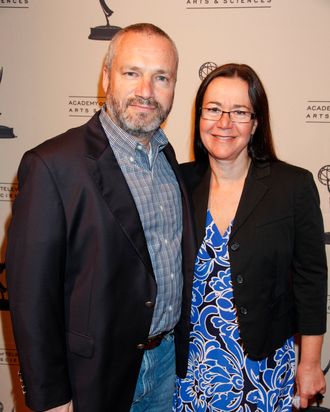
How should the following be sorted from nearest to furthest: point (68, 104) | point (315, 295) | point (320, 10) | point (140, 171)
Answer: point (140, 171) < point (315, 295) < point (320, 10) < point (68, 104)

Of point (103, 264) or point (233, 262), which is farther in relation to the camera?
point (233, 262)

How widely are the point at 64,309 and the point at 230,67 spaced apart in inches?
45.4

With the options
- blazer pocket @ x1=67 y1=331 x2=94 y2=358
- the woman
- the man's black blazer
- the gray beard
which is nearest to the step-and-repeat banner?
the woman

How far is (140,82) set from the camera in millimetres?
1440

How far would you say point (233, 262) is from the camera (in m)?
1.53

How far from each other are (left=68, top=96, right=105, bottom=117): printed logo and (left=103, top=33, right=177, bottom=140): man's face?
0.88 metres

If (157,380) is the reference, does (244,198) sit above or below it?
above

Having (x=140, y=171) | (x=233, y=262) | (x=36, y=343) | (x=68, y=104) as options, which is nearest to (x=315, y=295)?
(x=233, y=262)

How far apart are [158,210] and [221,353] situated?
2.16ft

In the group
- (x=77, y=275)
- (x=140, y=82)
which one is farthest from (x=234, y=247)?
(x=140, y=82)

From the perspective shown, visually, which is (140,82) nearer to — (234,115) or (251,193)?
(234,115)

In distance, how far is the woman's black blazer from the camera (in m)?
1.54

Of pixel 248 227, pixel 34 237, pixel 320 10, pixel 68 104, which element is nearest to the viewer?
pixel 34 237

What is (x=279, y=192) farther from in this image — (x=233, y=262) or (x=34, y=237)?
(x=34, y=237)
